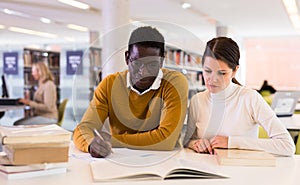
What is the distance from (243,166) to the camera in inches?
48.9

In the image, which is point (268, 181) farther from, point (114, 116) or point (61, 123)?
point (61, 123)

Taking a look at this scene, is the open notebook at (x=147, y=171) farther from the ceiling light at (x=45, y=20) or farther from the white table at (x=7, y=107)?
the ceiling light at (x=45, y=20)

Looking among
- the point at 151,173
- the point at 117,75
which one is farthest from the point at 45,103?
the point at 151,173

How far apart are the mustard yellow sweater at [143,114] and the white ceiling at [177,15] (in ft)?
10.2

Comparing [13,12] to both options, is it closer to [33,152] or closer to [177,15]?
[177,15]

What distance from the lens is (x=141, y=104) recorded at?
144 centimetres

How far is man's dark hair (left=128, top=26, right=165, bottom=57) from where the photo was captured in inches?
54.7

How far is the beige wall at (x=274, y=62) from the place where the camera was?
1126 cm

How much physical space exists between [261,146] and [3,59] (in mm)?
8000

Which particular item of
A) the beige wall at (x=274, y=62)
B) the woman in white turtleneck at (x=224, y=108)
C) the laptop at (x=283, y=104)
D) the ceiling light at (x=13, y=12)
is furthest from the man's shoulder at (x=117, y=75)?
the beige wall at (x=274, y=62)

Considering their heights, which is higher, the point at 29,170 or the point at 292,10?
the point at 292,10

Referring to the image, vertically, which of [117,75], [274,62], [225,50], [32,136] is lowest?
[32,136]

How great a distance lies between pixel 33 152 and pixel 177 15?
655cm

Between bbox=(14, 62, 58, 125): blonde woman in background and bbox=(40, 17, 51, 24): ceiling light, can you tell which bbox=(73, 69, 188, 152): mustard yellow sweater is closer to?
bbox=(14, 62, 58, 125): blonde woman in background
